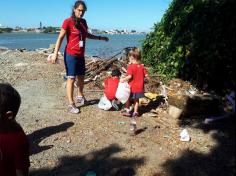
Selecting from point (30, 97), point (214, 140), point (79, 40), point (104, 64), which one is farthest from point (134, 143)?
point (104, 64)

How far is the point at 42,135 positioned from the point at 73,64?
4.99 feet

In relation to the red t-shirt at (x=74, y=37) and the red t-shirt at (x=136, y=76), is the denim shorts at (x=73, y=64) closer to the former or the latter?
the red t-shirt at (x=74, y=37)

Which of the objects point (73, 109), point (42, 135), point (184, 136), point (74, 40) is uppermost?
point (74, 40)

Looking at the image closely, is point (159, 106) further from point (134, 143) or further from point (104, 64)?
point (104, 64)

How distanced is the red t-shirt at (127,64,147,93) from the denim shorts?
96 cm

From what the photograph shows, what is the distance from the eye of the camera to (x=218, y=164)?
4980 millimetres

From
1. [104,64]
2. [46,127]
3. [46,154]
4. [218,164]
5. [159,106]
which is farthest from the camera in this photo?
[104,64]

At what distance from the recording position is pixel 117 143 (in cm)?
604

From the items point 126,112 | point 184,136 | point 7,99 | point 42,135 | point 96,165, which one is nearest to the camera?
point 7,99

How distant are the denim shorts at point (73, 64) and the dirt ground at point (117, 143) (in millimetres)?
787

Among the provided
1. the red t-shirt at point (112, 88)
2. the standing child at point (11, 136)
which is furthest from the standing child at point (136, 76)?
the standing child at point (11, 136)

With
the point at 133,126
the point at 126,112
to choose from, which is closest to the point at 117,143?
the point at 133,126

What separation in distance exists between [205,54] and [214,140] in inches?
59.4

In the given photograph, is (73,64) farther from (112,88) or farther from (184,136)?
(184,136)
